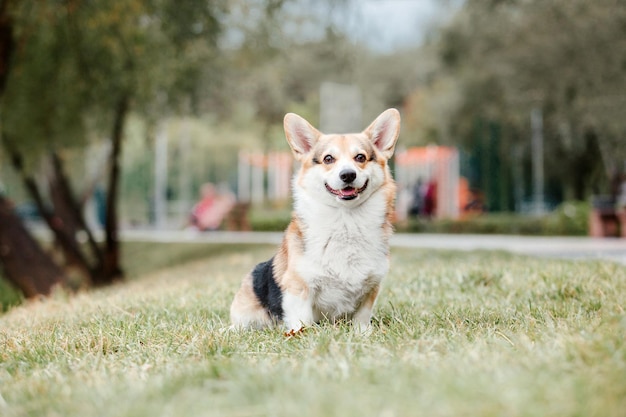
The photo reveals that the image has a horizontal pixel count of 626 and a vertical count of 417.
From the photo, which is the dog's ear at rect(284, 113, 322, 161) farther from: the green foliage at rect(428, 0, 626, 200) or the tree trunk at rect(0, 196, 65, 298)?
the green foliage at rect(428, 0, 626, 200)

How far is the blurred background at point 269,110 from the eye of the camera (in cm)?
1266

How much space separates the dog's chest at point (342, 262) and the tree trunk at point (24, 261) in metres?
8.27

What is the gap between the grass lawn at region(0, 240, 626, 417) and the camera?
102 inches

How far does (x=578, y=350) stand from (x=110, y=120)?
13.3 metres

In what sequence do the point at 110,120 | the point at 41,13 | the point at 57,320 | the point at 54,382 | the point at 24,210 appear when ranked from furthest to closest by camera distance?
1. the point at 24,210
2. the point at 110,120
3. the point at 41,13
4. the point at 57,320
5. the point at 54,382

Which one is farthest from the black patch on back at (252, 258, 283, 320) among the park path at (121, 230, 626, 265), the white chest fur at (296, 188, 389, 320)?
the park path at (121, 230, 626, 265)

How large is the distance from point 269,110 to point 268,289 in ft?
88.0

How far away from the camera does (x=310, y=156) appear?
16.1 feet

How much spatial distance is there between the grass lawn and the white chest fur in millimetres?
235

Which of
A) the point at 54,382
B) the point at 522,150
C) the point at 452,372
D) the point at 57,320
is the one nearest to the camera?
the point at 452,372

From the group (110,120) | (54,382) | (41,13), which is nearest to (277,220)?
(110,120)

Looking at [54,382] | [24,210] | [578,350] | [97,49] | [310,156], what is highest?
[97,49]

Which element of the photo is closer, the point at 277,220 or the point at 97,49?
the point at 97,49

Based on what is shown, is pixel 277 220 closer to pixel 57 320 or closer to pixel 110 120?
pixel 110 120
